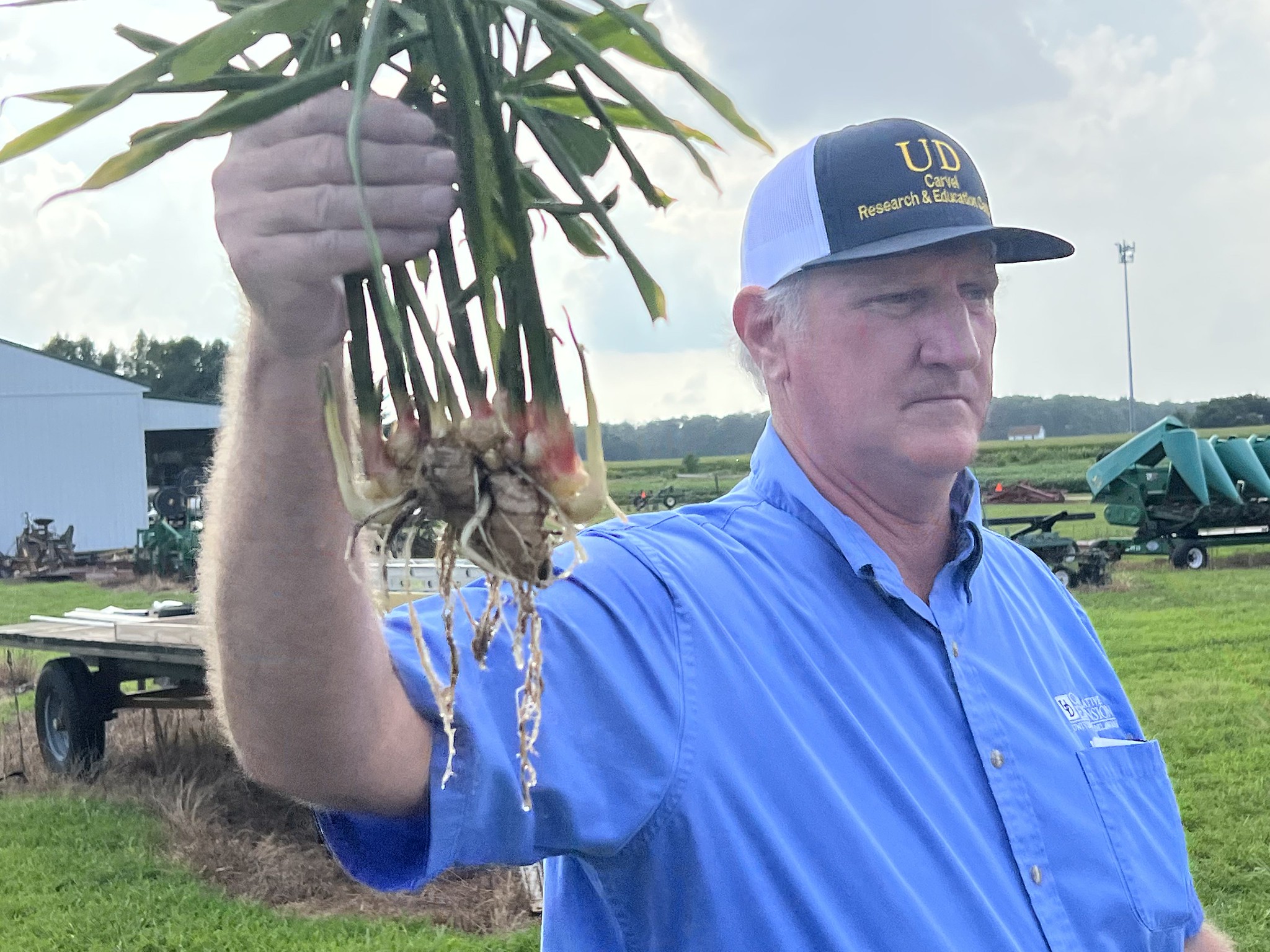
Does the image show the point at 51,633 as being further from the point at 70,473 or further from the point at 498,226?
the point at 70,473

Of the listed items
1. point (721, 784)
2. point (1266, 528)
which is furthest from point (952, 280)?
point (1266, 528)

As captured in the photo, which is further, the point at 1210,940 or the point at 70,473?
the point at 70,473

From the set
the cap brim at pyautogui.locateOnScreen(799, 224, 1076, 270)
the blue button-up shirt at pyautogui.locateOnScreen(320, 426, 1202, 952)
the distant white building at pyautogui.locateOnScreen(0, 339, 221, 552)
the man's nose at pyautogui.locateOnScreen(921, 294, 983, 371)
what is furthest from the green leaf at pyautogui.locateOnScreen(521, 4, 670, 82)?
the distant white building at pyautogui.locateOnScreen(0, 339, 221, 552)

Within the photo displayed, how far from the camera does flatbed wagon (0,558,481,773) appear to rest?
20.8ft

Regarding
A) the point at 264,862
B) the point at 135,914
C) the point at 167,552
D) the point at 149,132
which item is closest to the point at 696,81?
the point at 149,132

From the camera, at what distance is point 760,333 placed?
2.12m

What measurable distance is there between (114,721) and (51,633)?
5.41 feet

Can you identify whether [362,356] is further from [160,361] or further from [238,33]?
[160,361]

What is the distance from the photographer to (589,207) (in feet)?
3.32

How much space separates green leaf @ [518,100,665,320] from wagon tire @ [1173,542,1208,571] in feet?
58.9

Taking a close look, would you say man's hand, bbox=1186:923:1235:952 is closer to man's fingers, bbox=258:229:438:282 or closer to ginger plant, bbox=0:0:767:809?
ginger plant, bbox=0:0:767:809

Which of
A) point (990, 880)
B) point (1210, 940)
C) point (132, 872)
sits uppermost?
point (990, 880)

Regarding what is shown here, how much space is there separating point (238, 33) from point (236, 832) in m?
5.90

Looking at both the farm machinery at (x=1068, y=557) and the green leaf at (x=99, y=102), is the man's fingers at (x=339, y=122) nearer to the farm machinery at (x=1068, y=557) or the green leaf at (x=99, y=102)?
the green leaf at (x=99, y=102)
